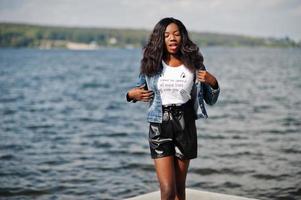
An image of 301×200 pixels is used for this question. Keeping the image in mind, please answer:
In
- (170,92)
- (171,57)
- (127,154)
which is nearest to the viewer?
(170,92)

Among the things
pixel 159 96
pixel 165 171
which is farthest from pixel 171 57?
pixel 165 171

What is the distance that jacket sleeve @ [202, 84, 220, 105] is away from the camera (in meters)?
5.26

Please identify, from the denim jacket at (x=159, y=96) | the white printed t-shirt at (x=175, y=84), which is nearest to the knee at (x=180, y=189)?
the denim jacket at (x=159, y=96)

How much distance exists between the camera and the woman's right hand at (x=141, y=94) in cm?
522

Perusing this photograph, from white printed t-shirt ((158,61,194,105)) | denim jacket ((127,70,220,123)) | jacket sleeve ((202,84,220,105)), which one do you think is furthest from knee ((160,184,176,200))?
jacket sleeve ((202,84,220,105))

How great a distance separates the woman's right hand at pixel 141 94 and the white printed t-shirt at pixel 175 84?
0.46 feet

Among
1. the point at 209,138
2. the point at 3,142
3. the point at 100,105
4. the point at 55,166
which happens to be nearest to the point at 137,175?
the point at 55,166

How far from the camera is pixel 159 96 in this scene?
5.20 m

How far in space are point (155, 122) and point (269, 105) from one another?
23109mm

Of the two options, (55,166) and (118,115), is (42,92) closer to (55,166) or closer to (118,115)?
(118,115)

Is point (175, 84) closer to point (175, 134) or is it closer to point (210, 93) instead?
point (210, 93)

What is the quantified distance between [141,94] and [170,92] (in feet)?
1.10

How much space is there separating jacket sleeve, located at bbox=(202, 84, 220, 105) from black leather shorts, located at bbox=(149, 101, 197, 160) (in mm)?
230

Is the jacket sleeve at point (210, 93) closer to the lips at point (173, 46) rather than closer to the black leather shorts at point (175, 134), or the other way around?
the black leather shorts at point (175, 134)
